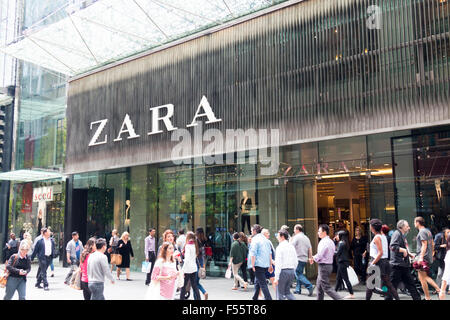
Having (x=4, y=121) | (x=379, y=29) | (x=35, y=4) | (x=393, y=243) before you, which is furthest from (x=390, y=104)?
(x=4, y=121)

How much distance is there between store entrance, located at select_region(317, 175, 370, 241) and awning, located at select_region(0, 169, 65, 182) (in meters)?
13.5

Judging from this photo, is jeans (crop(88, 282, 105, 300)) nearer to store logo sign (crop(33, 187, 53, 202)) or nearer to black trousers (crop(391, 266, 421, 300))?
black trousers (crop(391, 266, 421, 300))

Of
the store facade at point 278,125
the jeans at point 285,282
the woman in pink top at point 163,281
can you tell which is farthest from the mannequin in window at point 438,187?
the woman in pink top at point 163,281

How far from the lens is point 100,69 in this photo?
20.5 meters

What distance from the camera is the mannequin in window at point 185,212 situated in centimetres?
1864

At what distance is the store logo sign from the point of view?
80.6 feet

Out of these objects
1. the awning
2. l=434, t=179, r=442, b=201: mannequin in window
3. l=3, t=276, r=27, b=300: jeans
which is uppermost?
the awning

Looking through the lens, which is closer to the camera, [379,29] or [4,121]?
[379,29]

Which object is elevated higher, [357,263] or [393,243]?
[393,243]

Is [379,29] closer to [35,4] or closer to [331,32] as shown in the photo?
[331,32]

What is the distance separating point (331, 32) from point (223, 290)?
334 inches

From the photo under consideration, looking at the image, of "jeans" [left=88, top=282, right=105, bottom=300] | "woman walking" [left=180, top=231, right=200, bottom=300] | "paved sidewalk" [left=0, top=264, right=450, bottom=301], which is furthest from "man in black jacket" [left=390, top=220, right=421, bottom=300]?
"jeans" [left=88, top=282, right=105, bottom=300]

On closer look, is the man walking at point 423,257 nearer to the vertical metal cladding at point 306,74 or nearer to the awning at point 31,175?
the vertical metal cladding at point 306,74

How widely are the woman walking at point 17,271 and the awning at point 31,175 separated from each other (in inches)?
540
